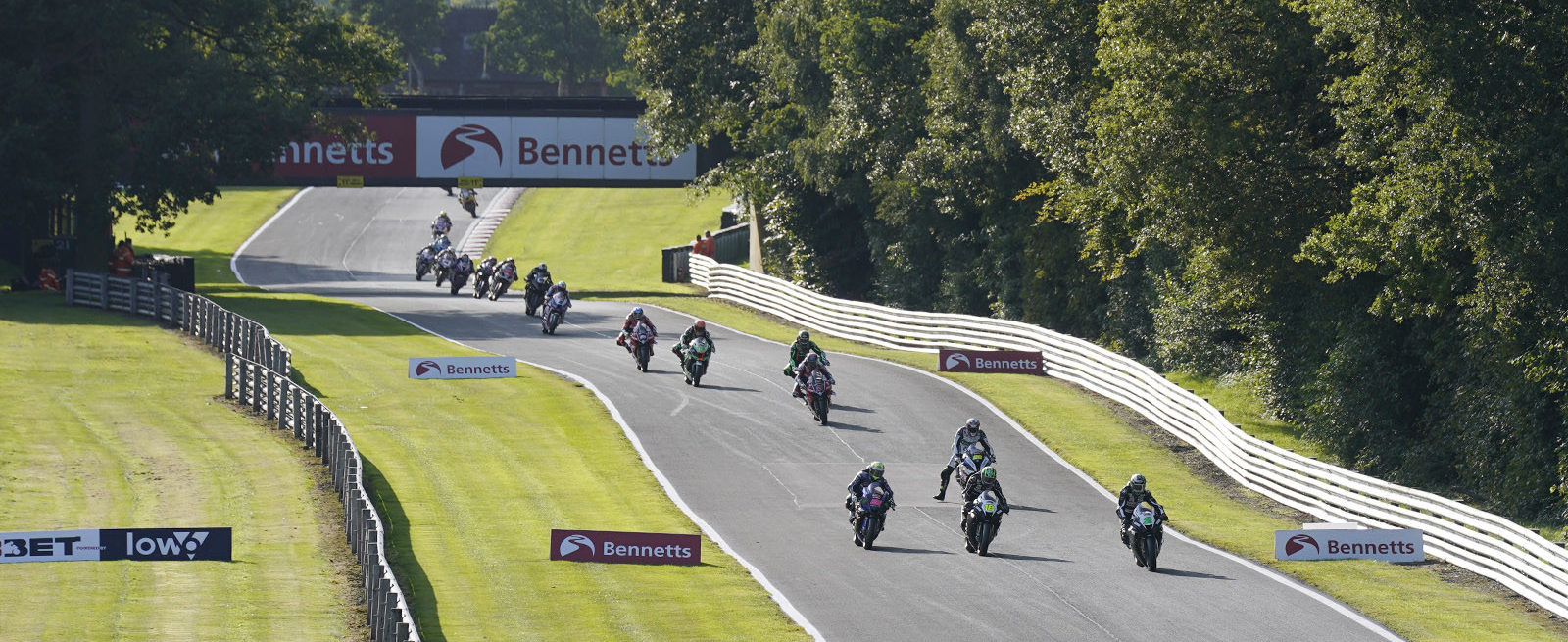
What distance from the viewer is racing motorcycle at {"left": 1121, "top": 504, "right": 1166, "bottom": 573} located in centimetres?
2250

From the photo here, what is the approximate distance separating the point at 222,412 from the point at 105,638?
16.6 metres

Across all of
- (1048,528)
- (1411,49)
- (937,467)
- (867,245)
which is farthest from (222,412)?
(867,245)

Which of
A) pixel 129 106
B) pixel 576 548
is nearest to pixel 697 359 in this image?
pixel 576 548

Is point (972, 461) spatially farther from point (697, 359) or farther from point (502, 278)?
point (502, 278)

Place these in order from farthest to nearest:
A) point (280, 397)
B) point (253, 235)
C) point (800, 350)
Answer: point (253, 235)
point (800, 350)
point (280, 397)

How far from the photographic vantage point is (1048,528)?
1005 inches

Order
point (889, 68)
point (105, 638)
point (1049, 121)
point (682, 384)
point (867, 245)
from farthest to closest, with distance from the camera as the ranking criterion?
point (867, 245), point (889, 68), point (1049, 121), point (682, 384), point (105, 638)

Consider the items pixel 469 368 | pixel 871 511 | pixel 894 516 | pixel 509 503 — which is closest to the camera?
pixel 871 511

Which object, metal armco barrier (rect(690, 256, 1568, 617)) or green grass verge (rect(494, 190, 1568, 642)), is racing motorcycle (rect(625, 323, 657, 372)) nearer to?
green grass verge (rect(494, 190, 1568, 642))

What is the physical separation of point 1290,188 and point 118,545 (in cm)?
2110

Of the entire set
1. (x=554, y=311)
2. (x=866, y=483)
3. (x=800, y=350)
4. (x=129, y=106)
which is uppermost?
(x=129, y=106)

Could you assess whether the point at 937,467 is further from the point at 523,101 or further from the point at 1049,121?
the point at 523,101

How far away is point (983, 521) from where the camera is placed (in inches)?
915

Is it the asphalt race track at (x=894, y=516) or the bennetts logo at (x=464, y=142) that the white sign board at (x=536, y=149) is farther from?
the asphalt race track at (x=894, y=516)
